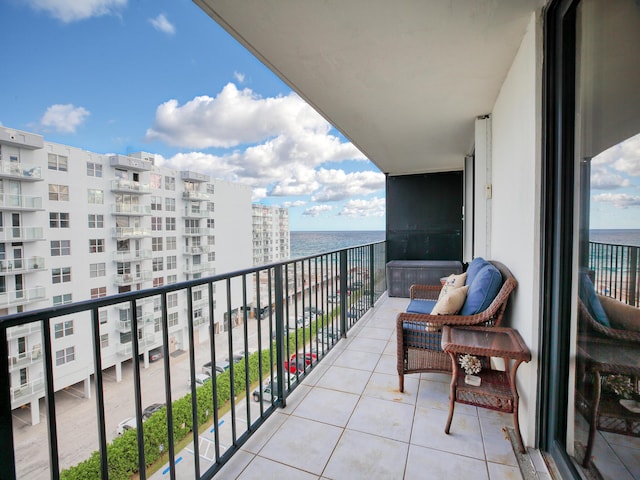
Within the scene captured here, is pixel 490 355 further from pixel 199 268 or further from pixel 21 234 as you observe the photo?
pixel 199 268

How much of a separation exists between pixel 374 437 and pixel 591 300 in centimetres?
130

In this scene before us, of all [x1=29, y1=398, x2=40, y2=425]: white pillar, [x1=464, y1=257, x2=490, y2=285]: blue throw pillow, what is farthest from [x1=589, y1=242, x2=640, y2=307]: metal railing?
[x1=29, y1=398, x2=40, y2=425]: white pillar

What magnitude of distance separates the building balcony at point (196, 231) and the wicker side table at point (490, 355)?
739 inches

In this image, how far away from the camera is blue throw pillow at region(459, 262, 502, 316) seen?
6.50 ft

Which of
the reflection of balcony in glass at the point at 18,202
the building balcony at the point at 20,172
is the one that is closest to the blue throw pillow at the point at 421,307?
the building balcony at the point at 20,172

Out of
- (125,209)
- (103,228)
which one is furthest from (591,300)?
(125,209)

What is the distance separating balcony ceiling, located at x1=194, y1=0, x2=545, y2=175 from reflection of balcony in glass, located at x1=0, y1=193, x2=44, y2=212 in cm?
1102

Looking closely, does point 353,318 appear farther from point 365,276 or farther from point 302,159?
A: point 302,159

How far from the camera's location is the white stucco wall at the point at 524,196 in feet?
5.08

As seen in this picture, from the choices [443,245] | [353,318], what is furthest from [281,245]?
[353,318]

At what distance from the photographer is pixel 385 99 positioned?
2723 millimetres

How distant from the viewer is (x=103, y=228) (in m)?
13.7

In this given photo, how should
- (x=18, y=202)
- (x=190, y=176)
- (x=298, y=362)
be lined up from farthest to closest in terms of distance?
(x=190, y=176), (x=18, y=202), (x=298, y=362)

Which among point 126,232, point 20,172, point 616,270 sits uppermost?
point 20,172
